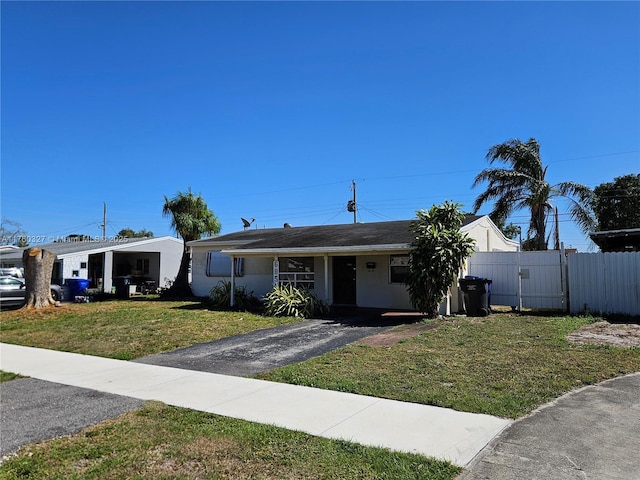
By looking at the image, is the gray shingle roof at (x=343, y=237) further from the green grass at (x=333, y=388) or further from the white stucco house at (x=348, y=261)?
the green grass at (x=333, y=388)

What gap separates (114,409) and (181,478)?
2501 millimetres

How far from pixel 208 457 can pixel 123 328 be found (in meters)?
9.78

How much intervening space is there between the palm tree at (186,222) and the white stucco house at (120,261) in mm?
4881

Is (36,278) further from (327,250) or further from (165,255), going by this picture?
(165,255)

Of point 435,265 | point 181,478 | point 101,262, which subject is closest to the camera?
point 181,478

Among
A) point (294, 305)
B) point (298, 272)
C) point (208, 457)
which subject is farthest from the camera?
point (298, 272)

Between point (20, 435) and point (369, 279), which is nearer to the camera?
point (20, 435)

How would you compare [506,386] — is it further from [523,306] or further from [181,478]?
[523,306]

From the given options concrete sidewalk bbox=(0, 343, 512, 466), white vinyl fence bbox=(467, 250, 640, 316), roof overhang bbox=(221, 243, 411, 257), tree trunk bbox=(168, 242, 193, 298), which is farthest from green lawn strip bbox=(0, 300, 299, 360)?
white vinyl fence bbox=(467, 250, 640, 316)

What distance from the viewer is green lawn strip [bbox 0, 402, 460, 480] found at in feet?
12.5

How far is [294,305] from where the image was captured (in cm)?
1501

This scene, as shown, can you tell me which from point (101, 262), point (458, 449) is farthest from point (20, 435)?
point (101, 262)

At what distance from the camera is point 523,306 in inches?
573

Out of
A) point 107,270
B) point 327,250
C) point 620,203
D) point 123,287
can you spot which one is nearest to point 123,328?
point 327,250
